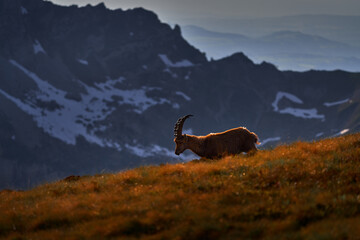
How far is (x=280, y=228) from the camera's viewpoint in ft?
Result: 32.4

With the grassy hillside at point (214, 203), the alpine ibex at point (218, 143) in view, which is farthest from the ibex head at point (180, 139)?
the grassy hillside at point (214, 203)

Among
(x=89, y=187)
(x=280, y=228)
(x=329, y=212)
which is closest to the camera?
(x=280, y=228)

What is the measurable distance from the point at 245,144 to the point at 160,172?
22.0 ft

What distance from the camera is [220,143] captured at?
20688mm

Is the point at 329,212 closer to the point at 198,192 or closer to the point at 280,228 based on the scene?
the point at 280,228

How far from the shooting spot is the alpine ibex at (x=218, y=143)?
816 inches

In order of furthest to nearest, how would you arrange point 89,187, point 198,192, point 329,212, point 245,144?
1. point 245,144
2. point 89,187
3. point 198,192
4. point 329,212

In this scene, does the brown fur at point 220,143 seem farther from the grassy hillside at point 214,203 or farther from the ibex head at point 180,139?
the grassy hillside at point 214,203

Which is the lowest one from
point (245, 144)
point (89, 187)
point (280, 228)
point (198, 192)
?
point (280, 228)

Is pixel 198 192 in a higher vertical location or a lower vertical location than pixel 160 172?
lower

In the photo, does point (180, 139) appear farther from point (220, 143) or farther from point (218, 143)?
point (220, 143)

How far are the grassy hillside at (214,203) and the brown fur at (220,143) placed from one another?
13.5 feet

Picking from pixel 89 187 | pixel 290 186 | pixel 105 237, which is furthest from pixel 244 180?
pixel 89 187

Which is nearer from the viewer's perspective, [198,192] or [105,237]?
[105,237]
